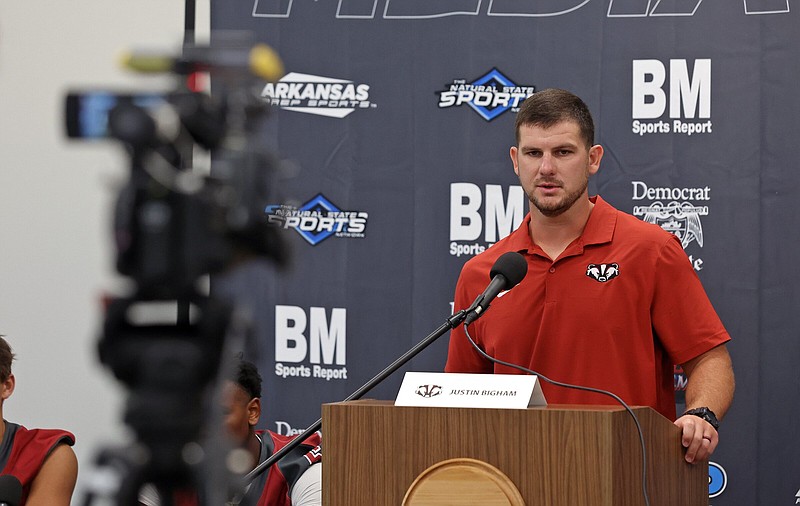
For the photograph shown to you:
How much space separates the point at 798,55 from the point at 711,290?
778 millimetres

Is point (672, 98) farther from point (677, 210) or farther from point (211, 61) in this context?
point (211, 61)

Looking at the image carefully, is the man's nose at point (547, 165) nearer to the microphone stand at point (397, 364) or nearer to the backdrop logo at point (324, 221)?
the microphone stand at point (397, 364)

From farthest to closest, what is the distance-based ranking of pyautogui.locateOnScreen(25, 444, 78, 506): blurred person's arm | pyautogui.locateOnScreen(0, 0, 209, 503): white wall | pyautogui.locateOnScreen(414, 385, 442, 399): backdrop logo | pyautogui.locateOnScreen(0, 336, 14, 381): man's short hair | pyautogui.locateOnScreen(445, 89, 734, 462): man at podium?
pyautogui.locateOnScreen(0, 0, 209, 503): white wall
pyautogui.locateOnScreen(0, 336, 14, 381): man's short hair
pyautogui.locateOnScreen(25, 444, 78, 506): blurred person's arm
pyautogui.locateOnScreen(445, 89, 734, 462): man at podium
pyautogui.locateOnScreen(414, 385, 442, 399): backdrop logo

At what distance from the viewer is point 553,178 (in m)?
2.18

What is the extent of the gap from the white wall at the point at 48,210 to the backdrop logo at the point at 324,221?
2.69 ft

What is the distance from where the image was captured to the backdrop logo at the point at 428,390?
1558mm

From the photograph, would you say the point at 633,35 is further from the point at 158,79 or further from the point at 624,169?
the point at 158,79

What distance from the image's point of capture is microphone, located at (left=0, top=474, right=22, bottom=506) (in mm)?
1440

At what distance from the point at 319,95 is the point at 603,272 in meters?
1.62

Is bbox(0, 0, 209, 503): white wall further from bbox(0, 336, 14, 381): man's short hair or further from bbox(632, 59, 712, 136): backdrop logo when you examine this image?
bbox(632, 59, 712, 136): backdrop logo

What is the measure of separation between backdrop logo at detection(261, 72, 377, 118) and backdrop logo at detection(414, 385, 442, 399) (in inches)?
81.0

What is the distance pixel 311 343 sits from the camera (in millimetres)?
3502

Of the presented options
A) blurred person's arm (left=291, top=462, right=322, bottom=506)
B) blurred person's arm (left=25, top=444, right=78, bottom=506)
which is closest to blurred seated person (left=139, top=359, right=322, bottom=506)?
blurred person's arm (left=291, top=462, right=322, bottom=506)

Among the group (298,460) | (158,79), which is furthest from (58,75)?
(158,79)
